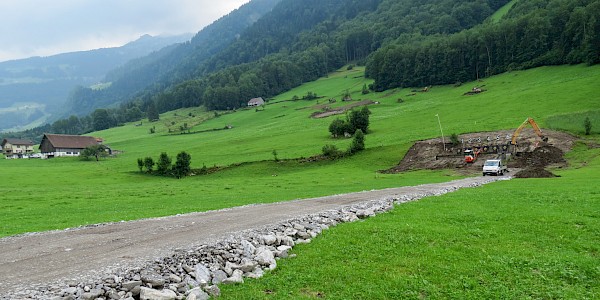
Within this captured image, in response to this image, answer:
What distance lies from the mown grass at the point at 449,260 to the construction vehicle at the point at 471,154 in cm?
4726

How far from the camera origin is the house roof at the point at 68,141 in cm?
14262

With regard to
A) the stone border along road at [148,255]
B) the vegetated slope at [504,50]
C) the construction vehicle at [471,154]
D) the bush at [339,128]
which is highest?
the vegetated slope at [504,50]

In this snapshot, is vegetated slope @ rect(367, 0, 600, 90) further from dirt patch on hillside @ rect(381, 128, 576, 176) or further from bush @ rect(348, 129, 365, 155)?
bush @ rect(348, 129, 365, 155)

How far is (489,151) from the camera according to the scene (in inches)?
2667

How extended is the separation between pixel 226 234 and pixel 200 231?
5.94 feet

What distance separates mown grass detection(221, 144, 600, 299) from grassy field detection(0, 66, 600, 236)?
59.5 feet

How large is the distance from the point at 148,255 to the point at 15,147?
183 m

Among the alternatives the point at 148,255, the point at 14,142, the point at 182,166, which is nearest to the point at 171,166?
the point at 182,166

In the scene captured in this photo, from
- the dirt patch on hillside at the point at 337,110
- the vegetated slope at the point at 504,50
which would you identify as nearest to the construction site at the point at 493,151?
the dirt patch on hillside at the point at 337,110

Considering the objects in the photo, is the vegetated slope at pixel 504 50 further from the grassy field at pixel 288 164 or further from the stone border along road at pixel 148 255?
the stone border along road at pixel 148 255

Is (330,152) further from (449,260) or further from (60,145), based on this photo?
(60,145)

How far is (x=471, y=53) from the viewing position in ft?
548

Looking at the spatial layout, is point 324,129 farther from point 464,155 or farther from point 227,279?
point 227,279

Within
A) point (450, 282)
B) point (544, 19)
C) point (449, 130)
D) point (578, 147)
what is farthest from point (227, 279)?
point (544, 19)
